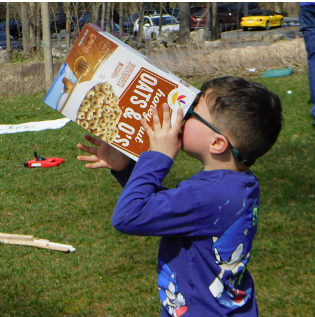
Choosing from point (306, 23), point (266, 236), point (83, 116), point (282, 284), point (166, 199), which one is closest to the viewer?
point (166, 199)

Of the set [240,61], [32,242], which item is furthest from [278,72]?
[32,242]

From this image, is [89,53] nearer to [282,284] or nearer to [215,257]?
[215,257]

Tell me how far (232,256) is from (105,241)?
2.55 metres

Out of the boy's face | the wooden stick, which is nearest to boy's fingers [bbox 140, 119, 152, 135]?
the boy's face

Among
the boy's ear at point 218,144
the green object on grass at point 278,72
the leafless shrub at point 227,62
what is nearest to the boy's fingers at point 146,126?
the boy's ear at point 218,144

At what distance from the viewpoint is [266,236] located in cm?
386

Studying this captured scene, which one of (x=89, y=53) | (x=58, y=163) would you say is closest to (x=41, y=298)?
(x=89, y=53)

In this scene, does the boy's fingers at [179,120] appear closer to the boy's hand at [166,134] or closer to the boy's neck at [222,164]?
the boy's hand at [166,134]

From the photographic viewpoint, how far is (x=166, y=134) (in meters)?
1.61

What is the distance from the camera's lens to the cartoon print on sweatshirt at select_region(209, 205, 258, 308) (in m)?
1.60

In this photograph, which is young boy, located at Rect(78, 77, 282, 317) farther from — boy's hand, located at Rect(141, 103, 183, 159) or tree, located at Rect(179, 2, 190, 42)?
tree, located at Rect(179, 2, 190, 42)

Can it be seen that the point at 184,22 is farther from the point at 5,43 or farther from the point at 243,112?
the point at 243,112

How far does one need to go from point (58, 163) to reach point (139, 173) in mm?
4649

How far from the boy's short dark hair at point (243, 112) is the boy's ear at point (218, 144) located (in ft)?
0.09
